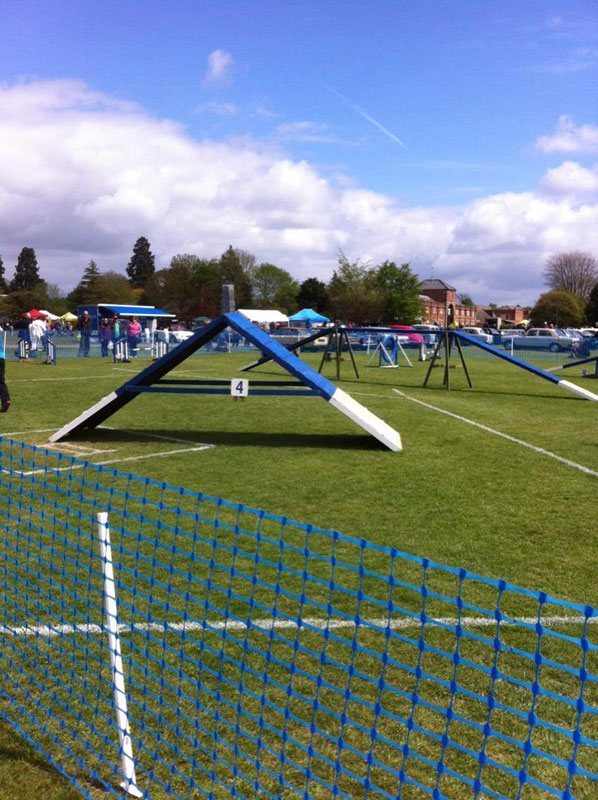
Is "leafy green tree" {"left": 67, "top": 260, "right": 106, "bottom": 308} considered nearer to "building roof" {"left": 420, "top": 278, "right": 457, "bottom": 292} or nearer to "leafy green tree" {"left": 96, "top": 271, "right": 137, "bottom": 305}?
"leafy green tree" {"left": 96, "top": 271, "right": 137, "bottom": 305}

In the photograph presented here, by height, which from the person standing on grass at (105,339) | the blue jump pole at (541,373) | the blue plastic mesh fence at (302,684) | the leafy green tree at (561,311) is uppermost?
the leafy green tree at (561,311)

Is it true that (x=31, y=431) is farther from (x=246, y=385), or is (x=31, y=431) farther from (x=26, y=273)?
(x=26, y=273)

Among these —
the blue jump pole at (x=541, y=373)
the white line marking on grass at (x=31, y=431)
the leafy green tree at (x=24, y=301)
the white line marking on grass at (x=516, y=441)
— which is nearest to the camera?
the white line marking on grass at (x=516, y=441)

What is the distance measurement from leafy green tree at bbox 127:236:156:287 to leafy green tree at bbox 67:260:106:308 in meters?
34.1

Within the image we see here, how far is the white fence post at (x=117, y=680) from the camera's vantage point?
3033 mm

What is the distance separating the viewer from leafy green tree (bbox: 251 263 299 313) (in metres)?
111

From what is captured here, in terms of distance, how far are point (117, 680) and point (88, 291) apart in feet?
387

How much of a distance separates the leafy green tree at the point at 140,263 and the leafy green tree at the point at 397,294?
3264 inches

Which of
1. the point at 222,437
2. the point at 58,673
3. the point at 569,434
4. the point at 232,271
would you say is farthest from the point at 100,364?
the point at 232,271

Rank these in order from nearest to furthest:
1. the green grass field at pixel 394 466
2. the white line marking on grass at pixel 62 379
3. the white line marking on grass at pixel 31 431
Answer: the green grass field at pixel 394 466 < the white line marking on grass at pixel 31 431 < the white line marking on grass at pixel 62 379

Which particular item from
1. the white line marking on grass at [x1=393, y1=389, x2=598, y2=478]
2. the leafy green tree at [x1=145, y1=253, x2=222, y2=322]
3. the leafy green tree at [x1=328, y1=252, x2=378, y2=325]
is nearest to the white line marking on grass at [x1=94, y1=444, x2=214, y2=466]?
the white line marking on grass at [x1=393, y1=389, x2=598, y2=478]

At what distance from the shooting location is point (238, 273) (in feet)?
363

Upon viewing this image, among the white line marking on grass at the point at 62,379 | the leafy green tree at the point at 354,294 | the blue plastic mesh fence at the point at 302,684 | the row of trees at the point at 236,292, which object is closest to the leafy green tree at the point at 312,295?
the row of trees at the point at 236,292

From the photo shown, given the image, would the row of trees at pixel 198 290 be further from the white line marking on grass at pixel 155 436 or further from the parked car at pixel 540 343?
the white line marking on grass at pixel 155 436
